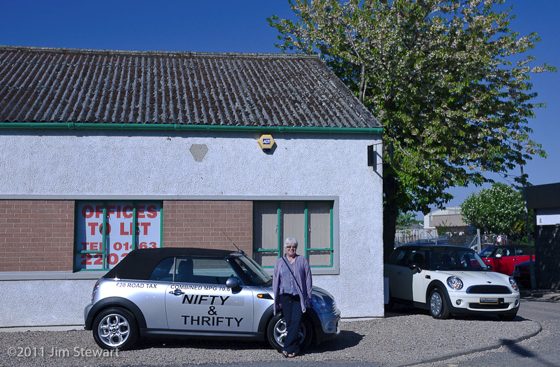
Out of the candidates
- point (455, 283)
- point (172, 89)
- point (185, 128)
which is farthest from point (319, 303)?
point (172, 89)

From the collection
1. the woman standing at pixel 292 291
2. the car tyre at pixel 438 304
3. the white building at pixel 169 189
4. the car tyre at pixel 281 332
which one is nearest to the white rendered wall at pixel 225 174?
the white building at pixel 169 189

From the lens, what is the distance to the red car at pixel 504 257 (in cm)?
2336

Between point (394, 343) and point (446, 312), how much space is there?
9.59 feet

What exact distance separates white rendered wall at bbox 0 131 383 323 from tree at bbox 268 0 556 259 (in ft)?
9.92

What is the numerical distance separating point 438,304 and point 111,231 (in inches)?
270

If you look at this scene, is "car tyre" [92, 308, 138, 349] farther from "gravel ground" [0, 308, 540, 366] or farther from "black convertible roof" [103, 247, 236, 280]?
"black convertible roof" [103, 247, 236, 280]

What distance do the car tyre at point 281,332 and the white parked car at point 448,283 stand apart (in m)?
4.26

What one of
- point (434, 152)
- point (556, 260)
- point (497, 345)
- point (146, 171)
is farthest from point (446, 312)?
point (556, 260)

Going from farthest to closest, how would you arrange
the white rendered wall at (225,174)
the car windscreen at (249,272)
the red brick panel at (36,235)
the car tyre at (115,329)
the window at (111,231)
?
the window at (111,231) → the white rendered wall at (225,174) → the red brick panel at (36,235) → the car windscreen at (249,272) → the car tyre at (115,329)

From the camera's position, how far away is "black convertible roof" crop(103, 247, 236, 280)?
8.39 meters

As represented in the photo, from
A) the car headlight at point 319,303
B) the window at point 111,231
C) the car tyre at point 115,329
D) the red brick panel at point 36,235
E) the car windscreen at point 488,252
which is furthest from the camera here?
the car windscreen at point 488,252

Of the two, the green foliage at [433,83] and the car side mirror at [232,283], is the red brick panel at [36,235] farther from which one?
the green foliage at [433,83]

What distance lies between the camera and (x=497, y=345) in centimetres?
880

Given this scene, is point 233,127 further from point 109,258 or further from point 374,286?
point 374,286
